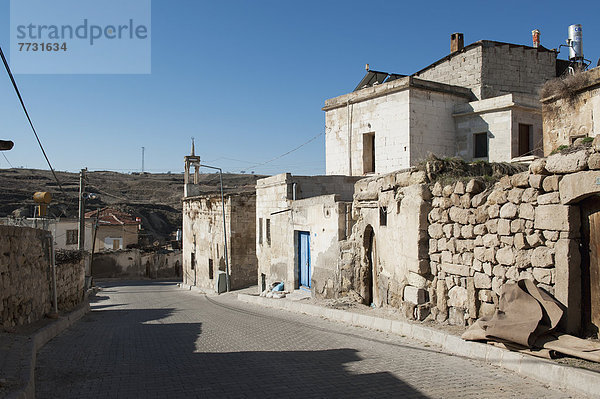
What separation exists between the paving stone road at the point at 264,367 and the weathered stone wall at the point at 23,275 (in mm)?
834

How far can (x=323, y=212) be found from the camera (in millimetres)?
15203

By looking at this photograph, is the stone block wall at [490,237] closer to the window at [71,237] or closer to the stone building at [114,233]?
the window at [71,237]

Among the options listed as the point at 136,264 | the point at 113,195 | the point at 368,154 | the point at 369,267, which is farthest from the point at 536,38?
the point at 113,195

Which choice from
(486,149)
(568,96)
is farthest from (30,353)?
(486,149)

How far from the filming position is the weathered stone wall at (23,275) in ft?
26.8

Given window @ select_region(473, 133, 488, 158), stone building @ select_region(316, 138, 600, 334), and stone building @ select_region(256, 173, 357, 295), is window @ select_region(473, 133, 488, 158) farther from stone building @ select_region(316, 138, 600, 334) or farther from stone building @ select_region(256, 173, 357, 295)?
stone building @ select_region(316, 138, 600, 334)

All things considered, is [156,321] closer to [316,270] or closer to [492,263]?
[316,270]

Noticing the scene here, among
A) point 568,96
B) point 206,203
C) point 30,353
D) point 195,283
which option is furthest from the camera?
point 195,283

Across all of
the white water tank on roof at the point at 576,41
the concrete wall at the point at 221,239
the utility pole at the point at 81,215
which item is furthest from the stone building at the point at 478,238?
the utility pole at the point at 81,215

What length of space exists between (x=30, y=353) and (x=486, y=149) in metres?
17.3

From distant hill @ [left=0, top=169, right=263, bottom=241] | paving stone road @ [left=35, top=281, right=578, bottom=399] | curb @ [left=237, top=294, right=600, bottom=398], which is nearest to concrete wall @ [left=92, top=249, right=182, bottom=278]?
distant hill @ [left=0, top=169, right=263, bottom=241]

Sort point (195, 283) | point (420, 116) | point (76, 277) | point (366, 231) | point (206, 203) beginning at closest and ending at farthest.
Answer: point (366, 231) < point (76, 277) < point (420, 116) < point (206, 203) < point (195, 283)

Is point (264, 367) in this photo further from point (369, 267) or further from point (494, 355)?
point (369, 267)

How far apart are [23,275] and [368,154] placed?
15001 mm
